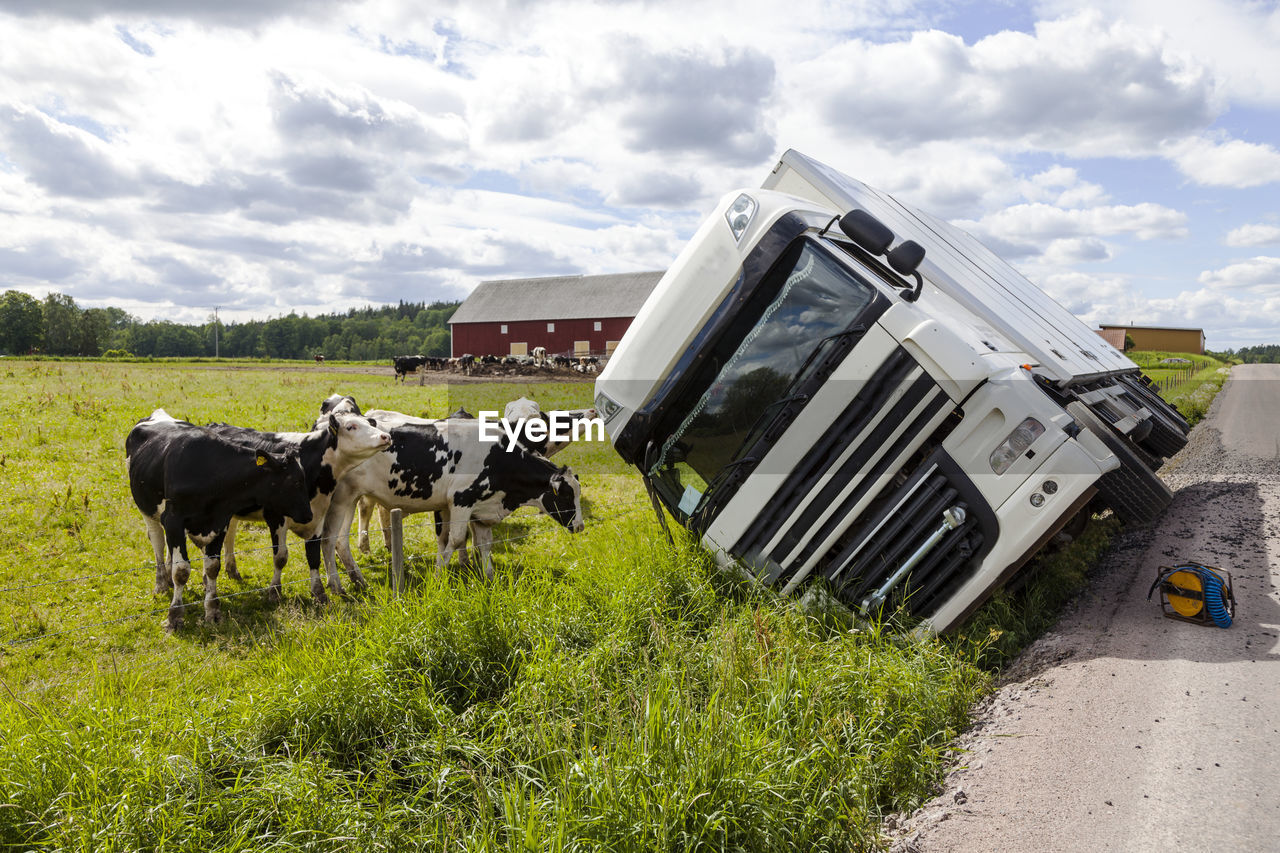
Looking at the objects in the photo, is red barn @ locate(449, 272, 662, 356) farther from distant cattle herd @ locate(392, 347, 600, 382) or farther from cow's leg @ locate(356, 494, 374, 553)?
cow's leg @ locate(356, 494, 374, 553)

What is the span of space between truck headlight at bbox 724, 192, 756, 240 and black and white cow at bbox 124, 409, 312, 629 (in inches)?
187

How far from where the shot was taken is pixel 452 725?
437 cm

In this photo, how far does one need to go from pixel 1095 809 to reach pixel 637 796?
192 centimetres

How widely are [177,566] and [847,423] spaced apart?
5.88m

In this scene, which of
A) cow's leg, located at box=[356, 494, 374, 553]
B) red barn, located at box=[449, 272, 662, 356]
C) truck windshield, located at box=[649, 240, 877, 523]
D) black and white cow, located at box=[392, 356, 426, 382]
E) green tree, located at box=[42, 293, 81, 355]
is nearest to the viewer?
truck windshield, located at box=[649, 240, 877, 523]

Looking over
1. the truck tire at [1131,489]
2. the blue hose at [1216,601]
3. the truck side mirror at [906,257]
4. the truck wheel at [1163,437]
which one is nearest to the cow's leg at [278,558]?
the truck side mirror at [906,257]

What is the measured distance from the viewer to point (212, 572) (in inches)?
288

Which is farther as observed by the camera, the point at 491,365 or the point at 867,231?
the point at 491,365

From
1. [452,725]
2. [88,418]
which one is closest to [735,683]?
[452,725]

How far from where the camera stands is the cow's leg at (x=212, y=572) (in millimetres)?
7228

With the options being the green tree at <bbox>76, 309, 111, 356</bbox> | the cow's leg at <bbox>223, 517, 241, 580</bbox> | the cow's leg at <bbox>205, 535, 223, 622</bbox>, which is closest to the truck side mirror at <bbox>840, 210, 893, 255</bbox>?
the cow's leg at <bbox>205, 535, 223, 622</bbox>

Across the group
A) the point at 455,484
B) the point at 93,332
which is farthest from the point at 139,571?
the point at 93,332

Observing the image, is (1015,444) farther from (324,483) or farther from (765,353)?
(324,483)

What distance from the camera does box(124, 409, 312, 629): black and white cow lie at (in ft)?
23.6
